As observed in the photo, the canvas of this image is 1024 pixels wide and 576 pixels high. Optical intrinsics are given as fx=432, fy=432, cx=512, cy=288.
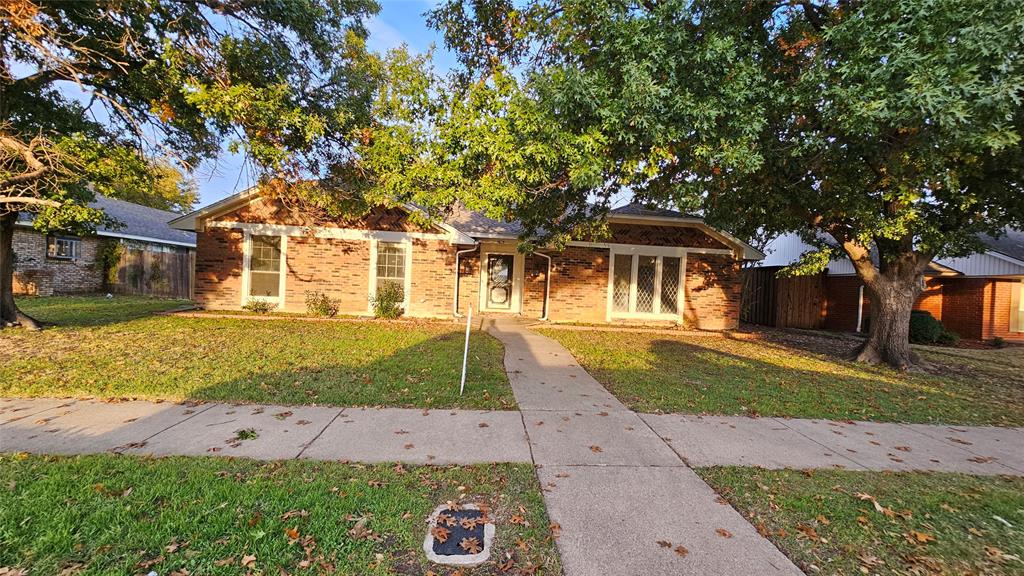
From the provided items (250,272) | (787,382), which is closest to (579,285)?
(787,382)

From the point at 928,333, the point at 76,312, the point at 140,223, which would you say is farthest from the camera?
the point at 140,223

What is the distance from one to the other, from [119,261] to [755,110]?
2498 centimetres

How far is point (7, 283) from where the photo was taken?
31.4ft

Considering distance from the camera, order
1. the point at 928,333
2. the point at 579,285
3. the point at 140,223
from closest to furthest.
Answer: the point at 579,285, the point at 928,333, the point at 140,223

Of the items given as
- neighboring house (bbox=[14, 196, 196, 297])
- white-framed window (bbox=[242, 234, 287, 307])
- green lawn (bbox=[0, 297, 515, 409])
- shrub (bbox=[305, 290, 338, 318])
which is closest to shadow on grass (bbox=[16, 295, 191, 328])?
green lawn (bbox=[0, 297, 515, 409])

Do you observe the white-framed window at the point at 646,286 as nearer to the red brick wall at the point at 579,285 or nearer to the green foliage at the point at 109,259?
the red brick wall at the point at 579,285

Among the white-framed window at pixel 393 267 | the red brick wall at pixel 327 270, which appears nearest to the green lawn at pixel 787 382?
the white-framed window at pixel 393 267

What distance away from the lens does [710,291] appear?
543 inches

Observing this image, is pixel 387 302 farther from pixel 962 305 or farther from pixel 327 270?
pixel 962 305

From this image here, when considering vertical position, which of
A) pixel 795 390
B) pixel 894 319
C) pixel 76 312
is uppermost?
pixel 894 319

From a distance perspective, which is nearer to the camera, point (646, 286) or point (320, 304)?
point (320, 304)

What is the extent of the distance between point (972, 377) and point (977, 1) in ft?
26.6

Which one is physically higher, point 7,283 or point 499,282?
point 499,282

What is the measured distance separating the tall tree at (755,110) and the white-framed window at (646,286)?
493 centimetres
